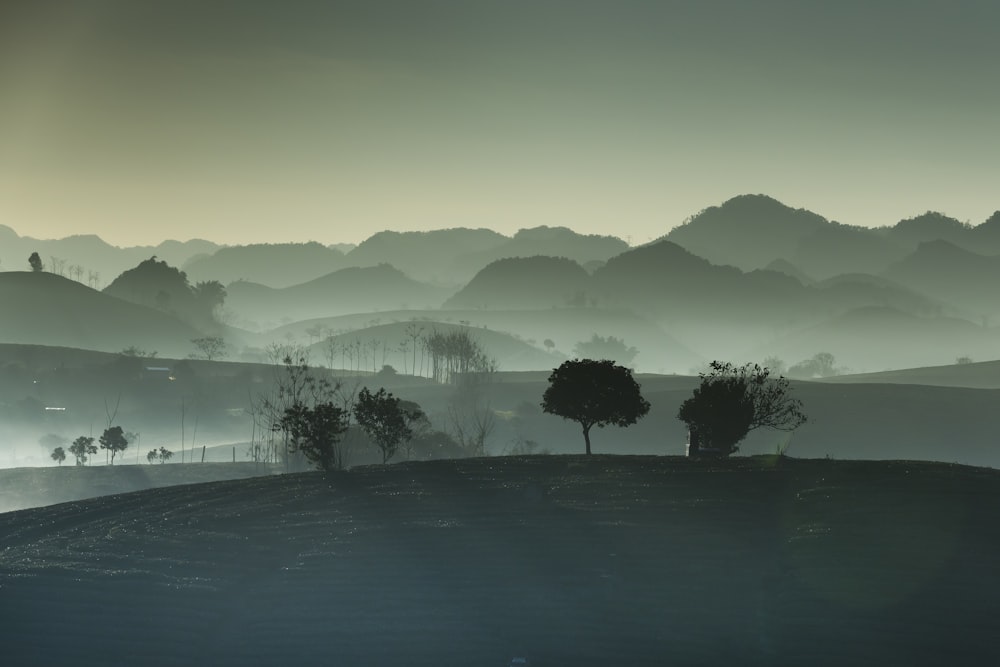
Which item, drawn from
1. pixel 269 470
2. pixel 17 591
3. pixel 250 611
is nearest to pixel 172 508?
A: pixel 17 591

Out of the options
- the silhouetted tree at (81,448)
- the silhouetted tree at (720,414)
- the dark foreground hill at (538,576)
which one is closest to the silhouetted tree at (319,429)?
the dark foreground hill at (538,576)

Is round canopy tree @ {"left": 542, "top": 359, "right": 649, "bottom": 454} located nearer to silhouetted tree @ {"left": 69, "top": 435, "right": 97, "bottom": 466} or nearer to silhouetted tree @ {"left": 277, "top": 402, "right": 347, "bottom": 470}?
silhouetted tree @ {"left": 277, "top": 402, "right": 347, "bottom": 470}

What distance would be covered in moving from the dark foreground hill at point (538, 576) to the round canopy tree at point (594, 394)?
19816 mm

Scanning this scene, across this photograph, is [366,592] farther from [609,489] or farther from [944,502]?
[944,502]

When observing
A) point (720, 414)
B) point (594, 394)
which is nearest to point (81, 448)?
point (594, 394)

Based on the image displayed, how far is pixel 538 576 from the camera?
166 ft

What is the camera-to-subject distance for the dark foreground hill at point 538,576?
43312 mm

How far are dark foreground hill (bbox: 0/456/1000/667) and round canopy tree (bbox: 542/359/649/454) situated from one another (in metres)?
19.8

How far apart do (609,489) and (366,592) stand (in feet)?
75.6

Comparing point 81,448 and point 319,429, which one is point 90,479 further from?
point 319,429

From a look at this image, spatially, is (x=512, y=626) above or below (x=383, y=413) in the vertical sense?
below

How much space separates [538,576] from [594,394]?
137 ft

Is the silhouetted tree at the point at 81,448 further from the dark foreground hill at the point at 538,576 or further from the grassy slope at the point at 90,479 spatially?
the dark foreground hill at the point at 538,576

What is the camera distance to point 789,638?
43156 mm
